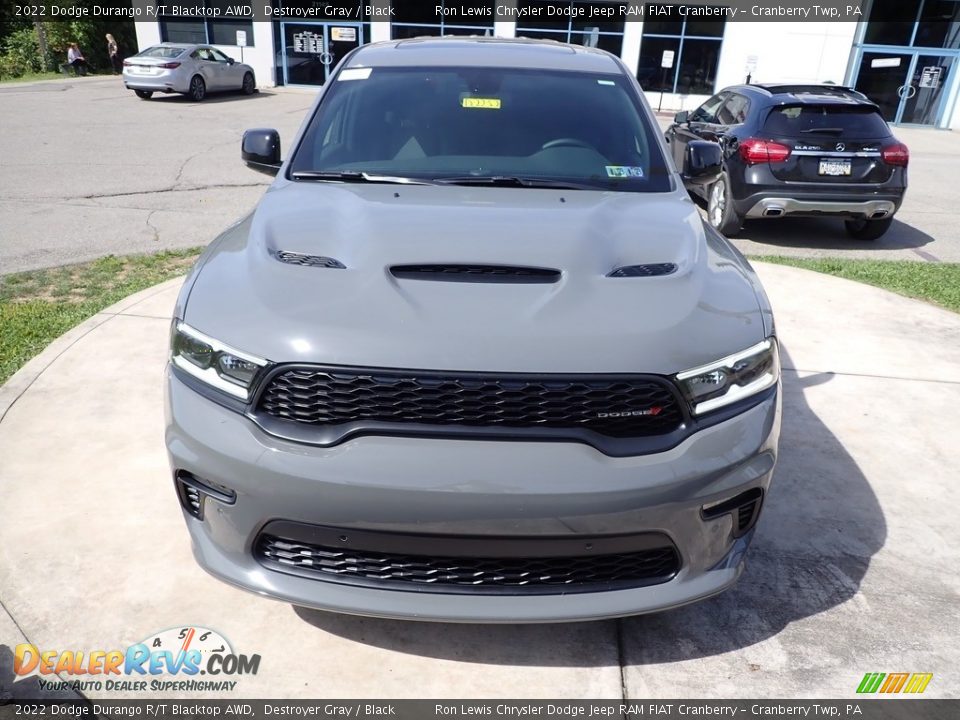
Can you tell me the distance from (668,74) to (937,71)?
7827 millimetres

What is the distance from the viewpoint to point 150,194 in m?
9.41

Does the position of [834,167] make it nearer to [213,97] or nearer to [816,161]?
[816,161]

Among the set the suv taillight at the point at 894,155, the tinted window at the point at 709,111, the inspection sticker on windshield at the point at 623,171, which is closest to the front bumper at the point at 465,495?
the inspection sticker on windshield at the point at 623,171

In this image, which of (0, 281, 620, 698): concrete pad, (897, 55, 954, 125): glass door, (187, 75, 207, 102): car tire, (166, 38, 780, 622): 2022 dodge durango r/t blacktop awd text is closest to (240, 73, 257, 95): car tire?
(187, 75, 207, 102): car tire

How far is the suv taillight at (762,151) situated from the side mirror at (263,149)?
5665mm

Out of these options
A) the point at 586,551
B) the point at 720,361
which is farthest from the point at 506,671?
the point at 720,361

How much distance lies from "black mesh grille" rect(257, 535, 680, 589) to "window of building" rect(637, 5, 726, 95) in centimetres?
2421

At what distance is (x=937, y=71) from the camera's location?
22.9 m

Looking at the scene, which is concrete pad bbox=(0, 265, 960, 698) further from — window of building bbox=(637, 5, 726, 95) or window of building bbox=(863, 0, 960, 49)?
window of building bbox=(863, 0, 960, 49)

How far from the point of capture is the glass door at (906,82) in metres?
23.0

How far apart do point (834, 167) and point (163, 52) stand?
19214 mm

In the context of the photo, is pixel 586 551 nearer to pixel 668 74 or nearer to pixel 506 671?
pixel 506 671

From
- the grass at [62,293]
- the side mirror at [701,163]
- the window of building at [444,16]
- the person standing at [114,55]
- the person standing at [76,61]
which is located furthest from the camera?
the person standing at [114,55]

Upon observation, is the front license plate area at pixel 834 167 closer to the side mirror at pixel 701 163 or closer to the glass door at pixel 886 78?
the side mirror at pixel 701 163
